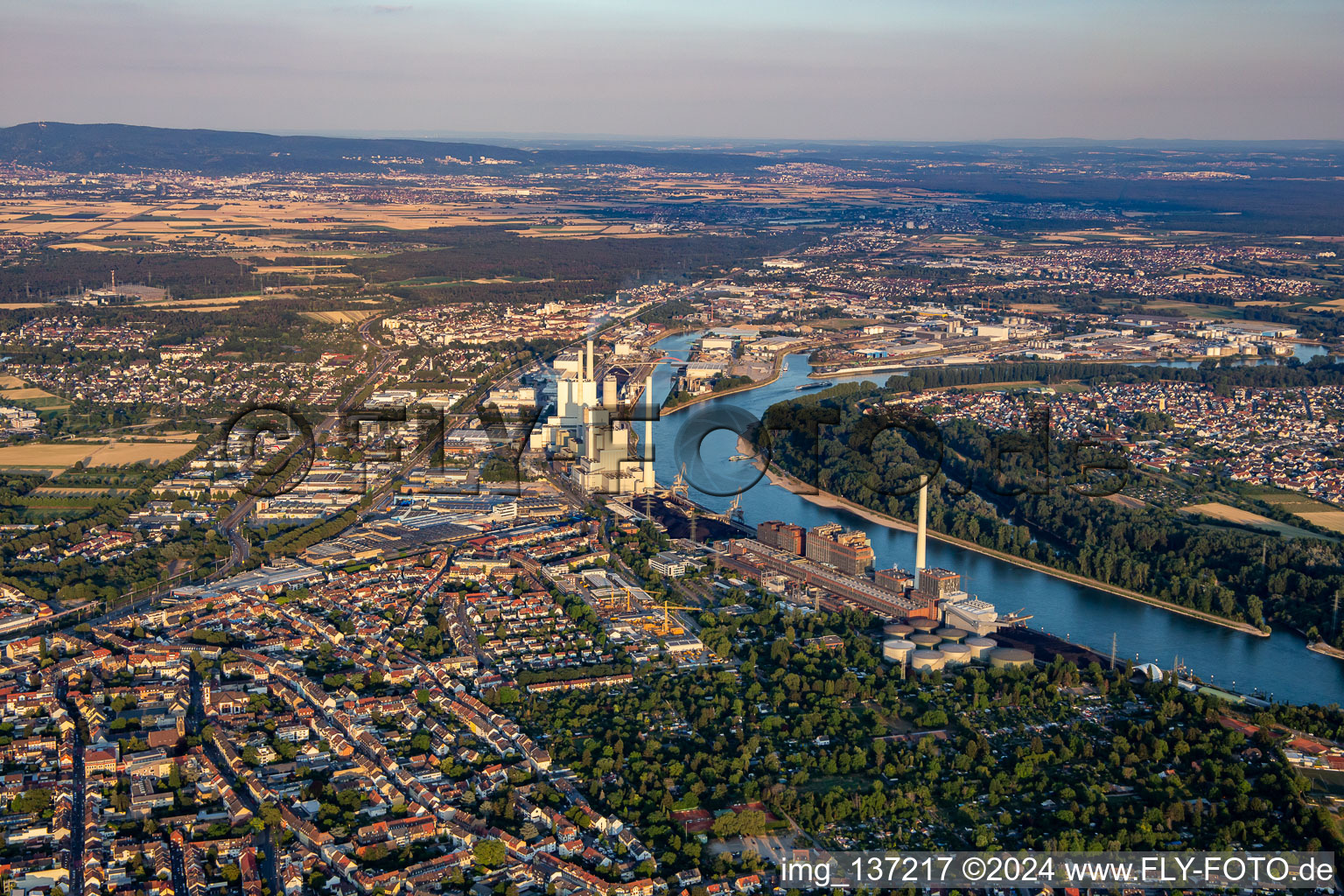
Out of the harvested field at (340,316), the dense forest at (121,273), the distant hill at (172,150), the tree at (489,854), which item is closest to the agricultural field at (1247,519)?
the tree at (489,854)

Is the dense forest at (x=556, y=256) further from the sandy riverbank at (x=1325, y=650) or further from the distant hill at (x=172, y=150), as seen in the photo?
the distant hill at (x=172, y=150)

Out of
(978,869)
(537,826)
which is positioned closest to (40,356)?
(537,826)

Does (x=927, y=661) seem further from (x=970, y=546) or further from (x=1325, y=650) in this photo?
(x=970, y=546)

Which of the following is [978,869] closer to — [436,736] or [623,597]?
[436,736]

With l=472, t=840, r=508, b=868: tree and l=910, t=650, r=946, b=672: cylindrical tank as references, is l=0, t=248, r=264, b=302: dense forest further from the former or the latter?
l=472, t=840, r=508, b=868: tree

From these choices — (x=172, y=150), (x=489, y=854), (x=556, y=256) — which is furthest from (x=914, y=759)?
(x=172, y=150)
